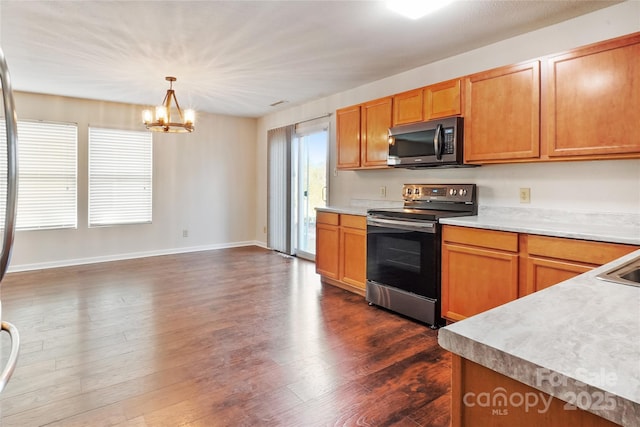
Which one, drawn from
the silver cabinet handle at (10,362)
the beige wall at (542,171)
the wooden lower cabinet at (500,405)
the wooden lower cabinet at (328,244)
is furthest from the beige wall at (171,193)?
the wooden lower cabinet at (500,405)

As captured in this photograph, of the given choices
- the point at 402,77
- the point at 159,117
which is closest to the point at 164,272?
the point at 159,117

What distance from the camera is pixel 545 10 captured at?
2574mm

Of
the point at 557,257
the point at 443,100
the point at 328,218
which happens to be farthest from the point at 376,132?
the point at 557,257

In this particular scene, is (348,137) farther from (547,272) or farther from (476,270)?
(547,272)

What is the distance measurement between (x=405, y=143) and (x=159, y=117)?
2.67 metres

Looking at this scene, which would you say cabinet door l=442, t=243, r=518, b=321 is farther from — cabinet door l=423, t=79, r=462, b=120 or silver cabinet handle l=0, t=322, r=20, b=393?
silver cabinet handle l=0, t=322, r=20, b=393

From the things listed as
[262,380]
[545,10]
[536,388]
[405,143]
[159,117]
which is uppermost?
[545,10]

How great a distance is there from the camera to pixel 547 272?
2.31 m

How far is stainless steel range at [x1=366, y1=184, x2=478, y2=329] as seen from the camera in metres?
2.94

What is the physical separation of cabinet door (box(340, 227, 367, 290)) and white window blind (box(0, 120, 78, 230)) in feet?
13.1

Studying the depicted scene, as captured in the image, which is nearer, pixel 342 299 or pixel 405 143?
pixel 405 143

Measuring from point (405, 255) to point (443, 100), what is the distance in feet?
4.56

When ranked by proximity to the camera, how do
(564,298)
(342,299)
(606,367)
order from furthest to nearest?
(342,299), (564,298), (606,367)

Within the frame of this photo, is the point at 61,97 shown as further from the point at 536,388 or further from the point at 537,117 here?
the point at 536,388
